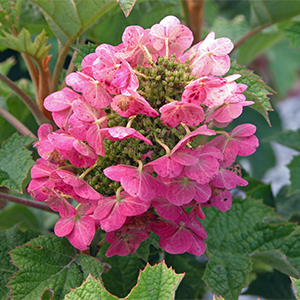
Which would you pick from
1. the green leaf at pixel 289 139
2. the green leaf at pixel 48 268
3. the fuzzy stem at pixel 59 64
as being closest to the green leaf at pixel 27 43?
the fuzzy stem at pixel 59 64

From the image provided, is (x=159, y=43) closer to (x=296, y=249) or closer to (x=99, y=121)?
(x=99, y=121)

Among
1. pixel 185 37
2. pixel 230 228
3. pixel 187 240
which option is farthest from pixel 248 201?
pixel 185 37

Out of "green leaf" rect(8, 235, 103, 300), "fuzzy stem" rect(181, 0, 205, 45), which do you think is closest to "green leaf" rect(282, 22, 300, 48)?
"fuzzy stem" rect(181, 0, 205, 45)

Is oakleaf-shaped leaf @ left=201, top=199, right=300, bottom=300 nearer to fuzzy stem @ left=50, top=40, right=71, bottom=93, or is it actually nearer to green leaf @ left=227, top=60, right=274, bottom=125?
green leaf @ left=227, top=60, right=274, bottom=125

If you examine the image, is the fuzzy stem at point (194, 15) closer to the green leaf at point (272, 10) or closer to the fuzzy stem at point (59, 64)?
the green leaf at point (272, 10)

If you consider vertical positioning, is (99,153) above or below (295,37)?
above

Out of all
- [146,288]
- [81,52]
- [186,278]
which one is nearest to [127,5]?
[81,52]
